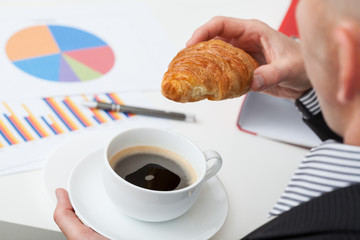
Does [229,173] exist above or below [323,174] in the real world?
below

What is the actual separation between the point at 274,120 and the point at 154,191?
0.39m

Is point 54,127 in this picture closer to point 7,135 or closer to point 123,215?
point 7,135

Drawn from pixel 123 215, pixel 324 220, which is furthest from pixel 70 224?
pixel 324 220

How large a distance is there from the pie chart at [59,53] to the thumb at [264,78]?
0.34m

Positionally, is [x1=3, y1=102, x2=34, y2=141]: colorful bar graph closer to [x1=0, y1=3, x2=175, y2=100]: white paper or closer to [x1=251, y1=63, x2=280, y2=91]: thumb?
[x1=0, y1=3, x2=175, y2=100]: white paper

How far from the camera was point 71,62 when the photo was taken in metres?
0.96

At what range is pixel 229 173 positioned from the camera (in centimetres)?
80

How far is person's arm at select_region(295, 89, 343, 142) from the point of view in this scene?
856 millimetres

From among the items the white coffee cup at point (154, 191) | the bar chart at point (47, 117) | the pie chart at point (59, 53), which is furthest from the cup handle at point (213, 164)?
the pie chart at point (59, 53)

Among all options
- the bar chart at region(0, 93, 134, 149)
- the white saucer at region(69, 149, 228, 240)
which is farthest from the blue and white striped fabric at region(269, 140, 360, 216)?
the bar chart at region(0, 93, 134, 149)

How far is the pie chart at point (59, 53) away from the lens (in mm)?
930

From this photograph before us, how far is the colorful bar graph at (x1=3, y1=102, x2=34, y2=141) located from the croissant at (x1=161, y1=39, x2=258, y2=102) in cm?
26

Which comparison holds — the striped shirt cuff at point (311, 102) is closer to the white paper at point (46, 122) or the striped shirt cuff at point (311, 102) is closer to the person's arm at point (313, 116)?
the person's arm at point (313, 116)

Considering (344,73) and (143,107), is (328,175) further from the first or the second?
(143,107)
